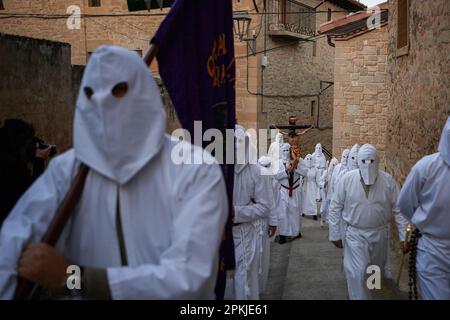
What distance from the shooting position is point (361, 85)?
583 inches

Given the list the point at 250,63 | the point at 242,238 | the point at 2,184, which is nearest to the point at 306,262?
the point at 242,238

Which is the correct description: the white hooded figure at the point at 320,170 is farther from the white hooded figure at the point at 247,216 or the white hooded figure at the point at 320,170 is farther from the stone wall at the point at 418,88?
the white hooded figure at the point at 247,216

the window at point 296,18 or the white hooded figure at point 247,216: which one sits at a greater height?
the window at point 296,18

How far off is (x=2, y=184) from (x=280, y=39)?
1640 cm

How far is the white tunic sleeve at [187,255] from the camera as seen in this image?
2062mm

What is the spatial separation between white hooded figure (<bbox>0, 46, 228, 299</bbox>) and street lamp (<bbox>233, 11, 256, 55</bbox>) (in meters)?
11.4

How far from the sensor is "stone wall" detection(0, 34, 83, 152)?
273 inches

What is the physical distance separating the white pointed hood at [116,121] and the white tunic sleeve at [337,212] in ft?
15.0

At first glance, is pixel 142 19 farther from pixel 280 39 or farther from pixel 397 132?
pixel 397 132

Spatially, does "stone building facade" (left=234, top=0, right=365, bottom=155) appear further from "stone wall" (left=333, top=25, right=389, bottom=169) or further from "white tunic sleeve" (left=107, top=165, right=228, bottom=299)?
"white tunic sleeve" (left=107, top=165, right=228, bottom=299)

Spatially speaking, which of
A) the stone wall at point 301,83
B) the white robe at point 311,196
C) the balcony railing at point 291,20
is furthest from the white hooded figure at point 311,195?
the balcony railing at point 291,20

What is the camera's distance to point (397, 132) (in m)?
8.91

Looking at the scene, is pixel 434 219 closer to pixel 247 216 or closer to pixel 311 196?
pixel 247 216

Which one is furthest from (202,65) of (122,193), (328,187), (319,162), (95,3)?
(95,3)
